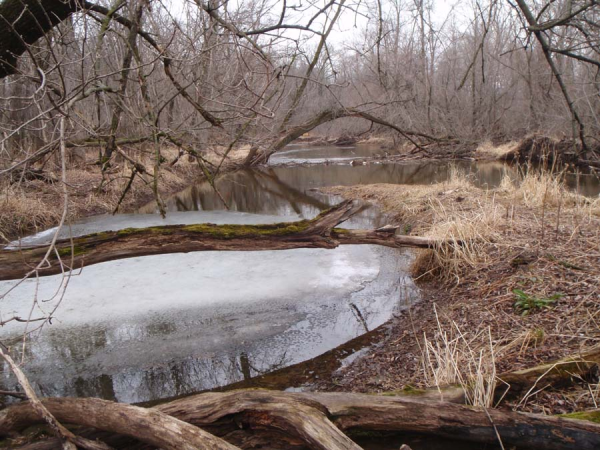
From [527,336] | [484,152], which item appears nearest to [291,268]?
[527,336]

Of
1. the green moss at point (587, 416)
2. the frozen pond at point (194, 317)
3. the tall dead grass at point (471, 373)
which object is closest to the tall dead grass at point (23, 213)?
the frozen pond at point (194, 317)

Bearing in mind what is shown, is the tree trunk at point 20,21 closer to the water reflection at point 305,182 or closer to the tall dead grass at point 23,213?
the tall dead grass at point 23,213

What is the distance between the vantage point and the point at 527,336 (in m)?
3.16

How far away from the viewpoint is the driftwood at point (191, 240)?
11.4 ft

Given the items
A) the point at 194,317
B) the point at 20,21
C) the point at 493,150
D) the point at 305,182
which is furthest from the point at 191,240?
the point at 493,150

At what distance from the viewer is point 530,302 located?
378 cm

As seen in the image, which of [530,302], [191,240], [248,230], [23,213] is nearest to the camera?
[530,302]

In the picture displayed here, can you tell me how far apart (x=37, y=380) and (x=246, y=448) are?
235 cm

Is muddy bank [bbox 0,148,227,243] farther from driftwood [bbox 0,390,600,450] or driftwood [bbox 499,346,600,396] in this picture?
driftwood [bbox 499,346,600,396]

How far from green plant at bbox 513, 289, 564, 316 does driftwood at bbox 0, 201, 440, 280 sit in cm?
126

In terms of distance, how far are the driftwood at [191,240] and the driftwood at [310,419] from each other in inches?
51.2

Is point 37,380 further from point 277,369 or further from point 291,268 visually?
point 291,268

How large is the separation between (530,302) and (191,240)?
293 centimetres

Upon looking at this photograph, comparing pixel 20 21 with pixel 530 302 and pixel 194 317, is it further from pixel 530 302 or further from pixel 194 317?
pixel 530 302
